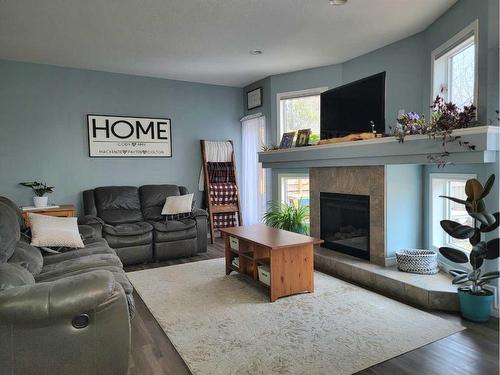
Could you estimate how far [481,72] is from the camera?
2.75 meters

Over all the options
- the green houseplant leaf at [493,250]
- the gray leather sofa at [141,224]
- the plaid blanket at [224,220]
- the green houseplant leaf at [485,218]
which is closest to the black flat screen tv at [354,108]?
the green houseplant leaf at [485,218]

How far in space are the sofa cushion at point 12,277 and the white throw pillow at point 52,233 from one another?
1107 millimetres

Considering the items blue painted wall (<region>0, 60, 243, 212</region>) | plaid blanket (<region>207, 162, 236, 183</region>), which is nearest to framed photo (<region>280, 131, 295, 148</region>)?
plaid blanket (<region>207, 162, 236, 183</region>)

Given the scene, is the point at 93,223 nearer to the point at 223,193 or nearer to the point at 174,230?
the point at 174,230

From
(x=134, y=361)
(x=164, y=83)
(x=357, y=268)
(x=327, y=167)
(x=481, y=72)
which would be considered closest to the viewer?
(x=134, y=361)

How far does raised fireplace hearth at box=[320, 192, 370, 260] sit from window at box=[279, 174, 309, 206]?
0.83m

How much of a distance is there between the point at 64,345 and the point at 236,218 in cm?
436

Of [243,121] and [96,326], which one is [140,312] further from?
[243,121]

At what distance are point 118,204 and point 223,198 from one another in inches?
66.0

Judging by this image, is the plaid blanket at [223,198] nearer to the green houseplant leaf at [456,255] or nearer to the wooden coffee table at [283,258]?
the wooden coffee table at [283,258]

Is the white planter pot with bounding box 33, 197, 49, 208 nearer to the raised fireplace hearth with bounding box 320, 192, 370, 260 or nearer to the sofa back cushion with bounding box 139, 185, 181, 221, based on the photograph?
the sofa back cushion with bounding box 139, 185, 181, 221

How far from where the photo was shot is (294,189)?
A: 5.34 m

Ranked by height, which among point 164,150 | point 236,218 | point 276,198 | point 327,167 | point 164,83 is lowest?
point 236,218

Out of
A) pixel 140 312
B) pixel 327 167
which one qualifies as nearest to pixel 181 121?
pixel 327 167
